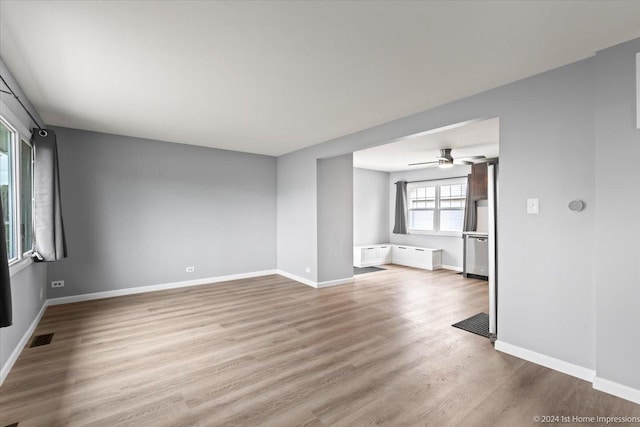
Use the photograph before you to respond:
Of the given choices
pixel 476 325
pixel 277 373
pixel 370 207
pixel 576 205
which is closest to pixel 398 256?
pixel 370 207

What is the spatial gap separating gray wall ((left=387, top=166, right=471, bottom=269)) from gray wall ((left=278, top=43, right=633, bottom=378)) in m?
4.64

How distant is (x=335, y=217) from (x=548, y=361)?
3.76 meters

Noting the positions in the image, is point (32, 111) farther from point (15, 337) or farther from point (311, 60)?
point (311, 60)

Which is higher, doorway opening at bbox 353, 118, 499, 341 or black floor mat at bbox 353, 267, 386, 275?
doorway opening at bbox 353, 118, 499, 341

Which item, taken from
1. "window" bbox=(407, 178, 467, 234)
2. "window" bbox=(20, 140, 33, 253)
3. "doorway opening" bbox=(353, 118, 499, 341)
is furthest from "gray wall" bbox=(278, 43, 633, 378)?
"window" bbox=(20, 140, 33, 253)

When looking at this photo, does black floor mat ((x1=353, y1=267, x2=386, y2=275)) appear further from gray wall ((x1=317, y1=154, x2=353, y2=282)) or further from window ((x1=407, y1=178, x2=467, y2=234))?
window ((x1=407, y1=178, x2=467, y2=234))

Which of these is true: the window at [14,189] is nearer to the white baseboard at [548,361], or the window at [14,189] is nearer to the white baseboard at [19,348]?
the white baseboard at [19,348]

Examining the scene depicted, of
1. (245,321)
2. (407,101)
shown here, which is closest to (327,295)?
(245,321)

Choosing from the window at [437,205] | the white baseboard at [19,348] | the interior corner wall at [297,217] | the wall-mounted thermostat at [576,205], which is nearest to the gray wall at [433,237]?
the window at [437,205]

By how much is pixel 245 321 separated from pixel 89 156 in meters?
3.70

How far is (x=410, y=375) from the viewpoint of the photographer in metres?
2.54

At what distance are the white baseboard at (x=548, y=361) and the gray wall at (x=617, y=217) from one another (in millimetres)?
160

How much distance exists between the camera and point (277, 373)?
258 centimetres

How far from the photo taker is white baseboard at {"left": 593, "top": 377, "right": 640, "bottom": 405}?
2182 mm
